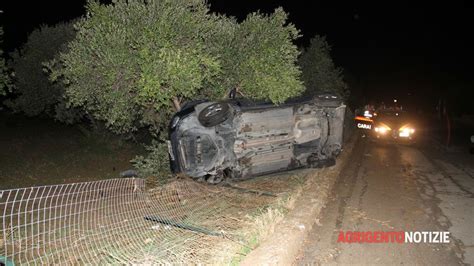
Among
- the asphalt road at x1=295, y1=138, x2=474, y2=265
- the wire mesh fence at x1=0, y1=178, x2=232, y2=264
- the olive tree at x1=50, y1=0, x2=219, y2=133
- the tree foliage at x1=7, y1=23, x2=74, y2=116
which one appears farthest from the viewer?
the tree foliage at x1=7, y1=23, x2=74, y2=116

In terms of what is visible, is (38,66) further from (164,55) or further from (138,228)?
(138,228)

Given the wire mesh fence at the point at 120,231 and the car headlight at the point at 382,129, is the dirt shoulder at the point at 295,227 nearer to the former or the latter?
the wire mesh fence at the point at 120,231

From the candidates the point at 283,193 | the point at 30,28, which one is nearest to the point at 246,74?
the point at 283,193

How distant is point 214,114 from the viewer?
8.24 m

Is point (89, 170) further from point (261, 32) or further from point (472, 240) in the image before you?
point (472, 240)

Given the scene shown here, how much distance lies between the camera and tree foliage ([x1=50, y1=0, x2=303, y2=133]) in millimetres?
7023

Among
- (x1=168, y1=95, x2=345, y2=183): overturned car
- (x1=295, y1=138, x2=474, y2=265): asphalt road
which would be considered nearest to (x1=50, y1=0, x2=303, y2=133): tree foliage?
A: (x1=168, y1=95, x2=345, y2=183): overturned car

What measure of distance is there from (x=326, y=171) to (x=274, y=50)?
11.8 ft

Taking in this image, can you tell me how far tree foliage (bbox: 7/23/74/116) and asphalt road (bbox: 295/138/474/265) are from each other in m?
11.8

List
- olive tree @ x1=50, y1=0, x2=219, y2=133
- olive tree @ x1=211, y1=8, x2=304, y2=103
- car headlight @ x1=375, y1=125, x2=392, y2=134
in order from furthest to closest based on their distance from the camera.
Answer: car headlight @ x1=375, y1=125, x2=392, y2=134 < olive tree @ x1=211, y1=8, x2=304, y2=103 < olive tree @ x1=50, y1=0, x2=219, y2=133

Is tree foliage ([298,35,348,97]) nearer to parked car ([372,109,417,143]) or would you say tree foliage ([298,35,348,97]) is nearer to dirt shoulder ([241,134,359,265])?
parked car ([372,109,417,143])

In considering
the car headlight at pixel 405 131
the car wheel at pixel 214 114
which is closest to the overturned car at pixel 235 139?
the car wheel at pixel 214 114

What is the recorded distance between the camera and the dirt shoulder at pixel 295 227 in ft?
15.4

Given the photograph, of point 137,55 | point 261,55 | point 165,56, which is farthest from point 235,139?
point 137,55
